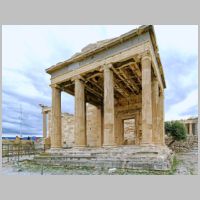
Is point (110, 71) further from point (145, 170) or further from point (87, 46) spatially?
point (145, 170)

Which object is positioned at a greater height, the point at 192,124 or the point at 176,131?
the point at 192,124

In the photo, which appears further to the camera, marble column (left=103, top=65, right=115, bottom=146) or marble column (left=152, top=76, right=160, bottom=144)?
marble column (left=152, top=76, right=160, bottom=144)

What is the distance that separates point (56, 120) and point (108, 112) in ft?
17.3

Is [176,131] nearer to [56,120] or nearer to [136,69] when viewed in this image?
[136,69]

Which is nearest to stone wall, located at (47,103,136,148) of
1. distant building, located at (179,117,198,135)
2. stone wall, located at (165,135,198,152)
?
stone wall, located at (165,135,198,152)

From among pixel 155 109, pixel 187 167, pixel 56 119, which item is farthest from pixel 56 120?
pixel 187 167

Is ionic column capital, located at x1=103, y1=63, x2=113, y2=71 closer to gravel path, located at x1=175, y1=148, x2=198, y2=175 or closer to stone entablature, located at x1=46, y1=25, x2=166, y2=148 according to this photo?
stone entablature, located at x1=46, y1=25, x2=166, y2=148

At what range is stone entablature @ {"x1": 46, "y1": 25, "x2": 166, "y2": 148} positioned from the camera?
1139 centimetres

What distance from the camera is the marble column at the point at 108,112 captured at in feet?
39.5

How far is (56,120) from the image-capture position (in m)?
15.9

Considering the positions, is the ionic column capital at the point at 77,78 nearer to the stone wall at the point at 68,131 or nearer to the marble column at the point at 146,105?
the marble column at the point at 146,105

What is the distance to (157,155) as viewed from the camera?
9.51 m

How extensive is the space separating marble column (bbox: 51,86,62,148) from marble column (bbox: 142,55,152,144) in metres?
7.51

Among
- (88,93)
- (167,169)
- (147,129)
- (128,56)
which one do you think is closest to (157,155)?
(167,169)
